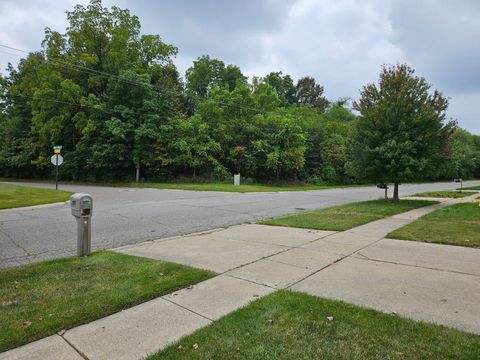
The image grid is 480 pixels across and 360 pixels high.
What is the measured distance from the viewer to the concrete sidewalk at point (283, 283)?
8.89 ft

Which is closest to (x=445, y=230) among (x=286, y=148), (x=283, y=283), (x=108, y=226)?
(x=283, y=283)

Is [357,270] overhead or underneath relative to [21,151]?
underneath

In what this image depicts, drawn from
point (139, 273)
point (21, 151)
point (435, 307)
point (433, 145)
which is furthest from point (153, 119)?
point (435, 307)

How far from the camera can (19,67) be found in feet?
132

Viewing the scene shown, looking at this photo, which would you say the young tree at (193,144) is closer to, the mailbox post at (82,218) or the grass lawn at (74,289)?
the mailbox post at (82,218)

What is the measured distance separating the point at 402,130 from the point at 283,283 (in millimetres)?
10558

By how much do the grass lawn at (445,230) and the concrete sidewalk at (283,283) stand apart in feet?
1.46

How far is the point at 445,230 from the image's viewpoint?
284 inches

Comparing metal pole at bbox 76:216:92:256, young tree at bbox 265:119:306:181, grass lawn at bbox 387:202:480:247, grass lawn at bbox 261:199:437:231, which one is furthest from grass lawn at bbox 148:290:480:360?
young tree at bbox 265:119:306:181

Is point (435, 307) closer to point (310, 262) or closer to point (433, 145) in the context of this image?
point (310, 262)

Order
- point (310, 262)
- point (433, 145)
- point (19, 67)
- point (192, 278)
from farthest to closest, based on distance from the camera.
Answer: point (19, 67) → point (433, 145) → point (310, 262) → point (192, 278)

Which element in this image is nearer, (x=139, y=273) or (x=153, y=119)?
(x=139, y=273)

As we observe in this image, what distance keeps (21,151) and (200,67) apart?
1023 inches

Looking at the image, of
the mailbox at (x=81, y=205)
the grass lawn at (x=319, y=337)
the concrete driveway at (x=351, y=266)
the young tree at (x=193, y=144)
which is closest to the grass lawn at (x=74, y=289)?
the concrete driveway at (x=351, y=266)
